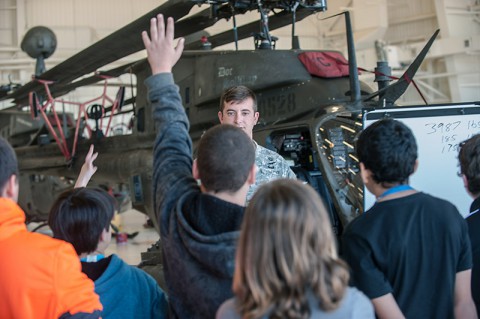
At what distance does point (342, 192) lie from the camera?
3377 millimetres

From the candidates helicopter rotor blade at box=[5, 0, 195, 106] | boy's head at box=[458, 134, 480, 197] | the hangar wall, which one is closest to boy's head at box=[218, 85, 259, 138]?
boy's head at box=[458, 134, 480, 197]

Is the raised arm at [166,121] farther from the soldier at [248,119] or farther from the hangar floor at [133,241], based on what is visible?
the hangar floor at [133,241]

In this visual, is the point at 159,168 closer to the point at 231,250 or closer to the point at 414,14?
the point at 231,250

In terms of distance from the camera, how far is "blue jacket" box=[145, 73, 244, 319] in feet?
5.74

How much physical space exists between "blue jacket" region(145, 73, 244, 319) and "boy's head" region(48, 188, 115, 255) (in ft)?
0.66

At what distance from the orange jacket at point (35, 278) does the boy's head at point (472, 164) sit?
154cm

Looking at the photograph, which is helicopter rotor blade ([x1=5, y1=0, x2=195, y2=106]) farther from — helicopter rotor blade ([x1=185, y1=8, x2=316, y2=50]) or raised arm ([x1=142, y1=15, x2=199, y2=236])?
raised arm ([x1=142, y1=15, x2=199, y2=236])

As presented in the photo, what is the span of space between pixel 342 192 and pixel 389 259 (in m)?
1.45

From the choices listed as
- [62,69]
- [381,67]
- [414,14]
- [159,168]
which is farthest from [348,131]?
[414,14]

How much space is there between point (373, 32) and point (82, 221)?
680 inches

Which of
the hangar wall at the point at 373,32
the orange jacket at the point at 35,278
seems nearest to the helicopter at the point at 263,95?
the orange jacket at the point at 35,278

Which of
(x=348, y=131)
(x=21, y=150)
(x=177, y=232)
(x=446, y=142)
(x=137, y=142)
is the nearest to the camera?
(x=177, y=232)

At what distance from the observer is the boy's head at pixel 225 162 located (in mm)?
1815

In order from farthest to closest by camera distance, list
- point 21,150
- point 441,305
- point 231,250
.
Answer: point 21,150, point 441,305, point 231,250
